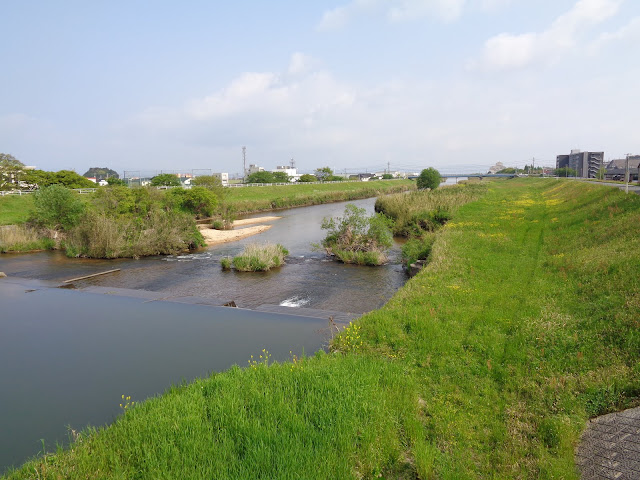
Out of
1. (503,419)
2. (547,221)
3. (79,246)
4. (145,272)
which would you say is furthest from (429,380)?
(79,246)

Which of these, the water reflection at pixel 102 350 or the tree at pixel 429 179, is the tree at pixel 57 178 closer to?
the water reflection at pixel 102 350

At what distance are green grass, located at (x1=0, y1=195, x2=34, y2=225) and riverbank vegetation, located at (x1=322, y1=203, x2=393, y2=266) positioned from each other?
28334 millimetres

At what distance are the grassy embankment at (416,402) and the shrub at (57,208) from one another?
24963 mm

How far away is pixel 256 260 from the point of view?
2102 cm

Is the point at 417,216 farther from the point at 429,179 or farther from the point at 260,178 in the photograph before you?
the point at 260,178

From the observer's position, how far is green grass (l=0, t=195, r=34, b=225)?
1403 inches

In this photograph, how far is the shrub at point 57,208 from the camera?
2698 cm

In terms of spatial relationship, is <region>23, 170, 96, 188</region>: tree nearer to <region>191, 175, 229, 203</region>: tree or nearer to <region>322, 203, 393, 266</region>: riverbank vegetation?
<region>191, 175, 229, 203</region>: tree

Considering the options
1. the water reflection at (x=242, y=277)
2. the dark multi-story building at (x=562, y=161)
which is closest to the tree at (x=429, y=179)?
the water reflection at (x=242, y=277)

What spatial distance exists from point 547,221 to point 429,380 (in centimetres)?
2313

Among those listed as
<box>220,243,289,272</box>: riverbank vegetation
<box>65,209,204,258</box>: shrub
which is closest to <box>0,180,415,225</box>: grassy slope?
<box>65,209,204,258</box>: shrub

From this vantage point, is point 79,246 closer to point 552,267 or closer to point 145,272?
point 145,272

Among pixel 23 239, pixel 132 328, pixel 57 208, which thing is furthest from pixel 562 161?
pixel 132 328

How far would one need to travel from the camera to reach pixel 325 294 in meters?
16.4
